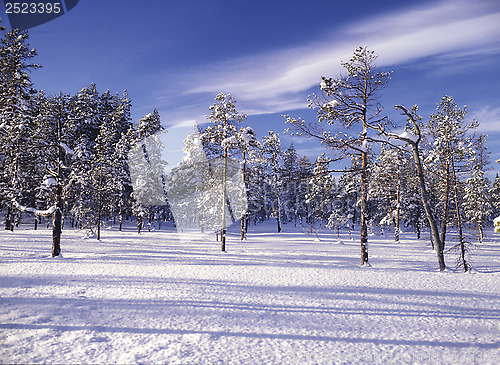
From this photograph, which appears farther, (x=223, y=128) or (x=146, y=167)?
(x=146, y=167)

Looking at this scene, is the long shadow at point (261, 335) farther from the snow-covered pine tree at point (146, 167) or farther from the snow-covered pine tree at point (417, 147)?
the snow-covered pine tree at point (146, 167)

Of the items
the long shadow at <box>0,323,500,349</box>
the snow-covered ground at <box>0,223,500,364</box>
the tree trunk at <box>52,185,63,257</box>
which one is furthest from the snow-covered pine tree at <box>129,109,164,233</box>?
the long shadow at <box>0,323,500,349</box>

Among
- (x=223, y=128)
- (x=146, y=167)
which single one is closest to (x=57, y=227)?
(x=223, y=128)

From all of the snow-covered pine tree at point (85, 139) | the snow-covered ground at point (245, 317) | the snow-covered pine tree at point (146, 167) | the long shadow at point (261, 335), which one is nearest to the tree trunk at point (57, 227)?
the snow-covered pine tree at point (85, 139)

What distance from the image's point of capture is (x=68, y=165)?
18.1m

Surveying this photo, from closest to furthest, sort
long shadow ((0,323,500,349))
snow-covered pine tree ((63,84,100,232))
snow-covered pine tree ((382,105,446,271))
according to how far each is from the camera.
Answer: long shadow ((0,323,500,349))
snow-covered pine tree ((382,105,446,271))
snow-covered pine tree ((63,84,100,232))

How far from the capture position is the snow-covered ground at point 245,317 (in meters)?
5.45

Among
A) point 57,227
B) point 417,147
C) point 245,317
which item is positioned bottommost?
point 245,317

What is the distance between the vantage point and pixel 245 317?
7.27 meters

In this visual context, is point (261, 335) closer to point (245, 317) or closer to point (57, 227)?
point (245, 317)

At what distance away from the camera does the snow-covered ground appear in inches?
214

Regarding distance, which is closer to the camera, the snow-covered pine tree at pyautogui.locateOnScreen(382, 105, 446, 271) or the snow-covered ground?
the snow-covered ground

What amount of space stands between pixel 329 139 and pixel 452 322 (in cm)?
918

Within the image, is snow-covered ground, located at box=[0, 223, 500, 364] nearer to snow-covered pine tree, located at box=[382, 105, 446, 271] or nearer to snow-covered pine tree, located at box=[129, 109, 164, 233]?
snow-covered pine tree, located at box=[382, 105, 446, 271]
